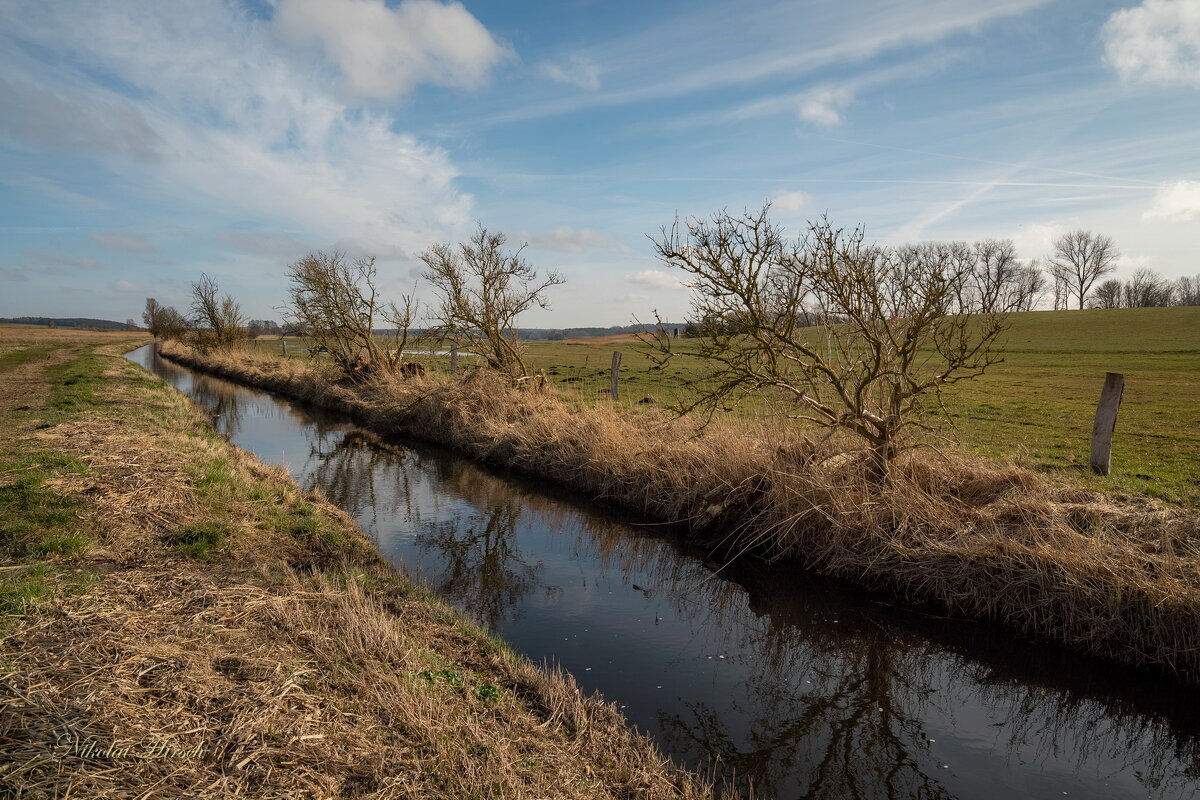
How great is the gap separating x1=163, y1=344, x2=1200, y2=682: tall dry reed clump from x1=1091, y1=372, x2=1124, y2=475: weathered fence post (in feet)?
7.77

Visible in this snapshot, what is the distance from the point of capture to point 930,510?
8.09 m

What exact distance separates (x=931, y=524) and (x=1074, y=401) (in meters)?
15.0

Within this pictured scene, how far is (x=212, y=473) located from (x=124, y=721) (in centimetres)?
686

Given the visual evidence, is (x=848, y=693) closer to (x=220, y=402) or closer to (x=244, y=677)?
(x=244, y=677)

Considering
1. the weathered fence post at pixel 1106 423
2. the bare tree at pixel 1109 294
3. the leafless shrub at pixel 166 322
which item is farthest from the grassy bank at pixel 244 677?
the bare tree at pixel 1109 294

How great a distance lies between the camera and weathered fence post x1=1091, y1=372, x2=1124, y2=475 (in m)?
10.0

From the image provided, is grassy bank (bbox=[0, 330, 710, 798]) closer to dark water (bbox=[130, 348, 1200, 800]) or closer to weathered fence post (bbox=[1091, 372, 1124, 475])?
dark water (bbox=[130, 348, 1200, 800])

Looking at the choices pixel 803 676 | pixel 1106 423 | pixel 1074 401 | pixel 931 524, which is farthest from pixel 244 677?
pixel 1074 401

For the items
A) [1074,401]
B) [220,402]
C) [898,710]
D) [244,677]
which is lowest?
[898,710]

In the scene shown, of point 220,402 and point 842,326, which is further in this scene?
point 220,402

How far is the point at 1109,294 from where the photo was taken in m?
86.7

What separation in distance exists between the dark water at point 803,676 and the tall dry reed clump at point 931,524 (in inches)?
13.5

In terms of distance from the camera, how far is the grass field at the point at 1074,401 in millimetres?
10453

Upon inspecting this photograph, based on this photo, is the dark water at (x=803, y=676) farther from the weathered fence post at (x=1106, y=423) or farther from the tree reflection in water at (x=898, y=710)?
the weathered fence post at (x=1106, y=423)
